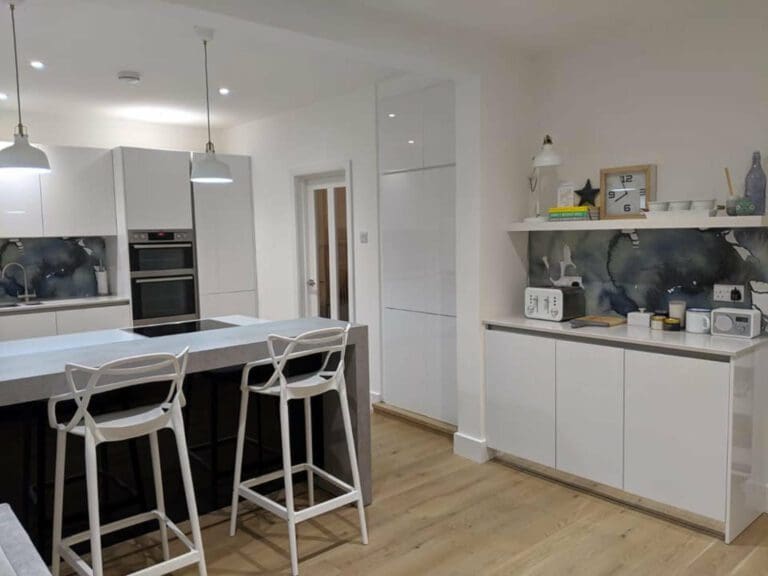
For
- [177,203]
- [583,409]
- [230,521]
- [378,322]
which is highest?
[177,203]

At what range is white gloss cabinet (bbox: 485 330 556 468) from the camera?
3.44m

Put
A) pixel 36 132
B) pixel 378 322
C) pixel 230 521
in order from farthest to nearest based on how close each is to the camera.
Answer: pixel 36 132 → pixel 378 322 → pixel 230 521

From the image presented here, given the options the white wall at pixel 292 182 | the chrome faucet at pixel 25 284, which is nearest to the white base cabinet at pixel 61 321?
the chrome faucet at pixel 25 284

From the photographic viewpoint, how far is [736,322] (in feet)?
9.69

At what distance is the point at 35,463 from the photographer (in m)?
2.48

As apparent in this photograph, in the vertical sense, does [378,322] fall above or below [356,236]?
below

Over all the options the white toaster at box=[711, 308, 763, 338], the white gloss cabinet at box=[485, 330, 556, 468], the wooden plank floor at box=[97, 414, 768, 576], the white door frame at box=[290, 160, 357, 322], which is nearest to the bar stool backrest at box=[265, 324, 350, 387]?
the wooden plank floor at box=[97, 414, 768, 576]

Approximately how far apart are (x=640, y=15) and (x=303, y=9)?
5.86 ft

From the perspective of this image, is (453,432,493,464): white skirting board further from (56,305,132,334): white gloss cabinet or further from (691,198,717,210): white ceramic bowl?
(56,305,132,334): white gloss cabinet

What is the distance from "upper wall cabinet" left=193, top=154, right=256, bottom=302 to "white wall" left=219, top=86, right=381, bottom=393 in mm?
102

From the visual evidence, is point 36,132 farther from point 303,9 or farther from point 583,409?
point 583,409

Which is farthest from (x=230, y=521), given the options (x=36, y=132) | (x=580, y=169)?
(x=36, y=132)

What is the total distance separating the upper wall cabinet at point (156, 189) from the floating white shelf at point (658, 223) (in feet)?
10.6

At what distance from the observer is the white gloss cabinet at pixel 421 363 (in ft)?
14.2
